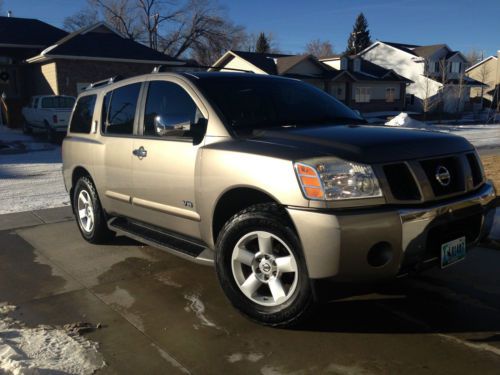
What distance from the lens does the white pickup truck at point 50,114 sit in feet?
56.7

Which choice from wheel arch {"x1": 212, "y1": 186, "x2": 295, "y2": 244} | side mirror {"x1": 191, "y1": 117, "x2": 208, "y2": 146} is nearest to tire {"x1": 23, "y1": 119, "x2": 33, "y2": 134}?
side mirror {"x1": 191, "y1": 117, "x2": 208, "y2": 146}

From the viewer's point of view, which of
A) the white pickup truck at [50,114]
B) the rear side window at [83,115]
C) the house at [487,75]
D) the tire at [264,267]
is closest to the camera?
the tire at [264,267]

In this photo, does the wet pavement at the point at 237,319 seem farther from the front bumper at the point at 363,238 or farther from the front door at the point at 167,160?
the front door at the point at 167,160

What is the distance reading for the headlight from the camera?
2991mm

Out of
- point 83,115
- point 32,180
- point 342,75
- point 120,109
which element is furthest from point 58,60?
point 342,75

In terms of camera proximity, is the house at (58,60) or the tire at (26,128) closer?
the tire at (26,128)

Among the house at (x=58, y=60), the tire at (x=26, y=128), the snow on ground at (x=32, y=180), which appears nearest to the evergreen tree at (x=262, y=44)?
the house at (x=58, y=60)

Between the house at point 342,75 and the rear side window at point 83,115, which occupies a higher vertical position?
the house at point 342,75

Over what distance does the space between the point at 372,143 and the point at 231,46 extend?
4854 centimetres

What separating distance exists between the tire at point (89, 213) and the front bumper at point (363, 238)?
2953 mm

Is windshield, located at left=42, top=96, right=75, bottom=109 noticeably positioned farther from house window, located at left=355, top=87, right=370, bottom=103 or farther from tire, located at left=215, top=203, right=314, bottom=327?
house window, located at left=355, top=87, right=370, bottom=103

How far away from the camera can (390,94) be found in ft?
153

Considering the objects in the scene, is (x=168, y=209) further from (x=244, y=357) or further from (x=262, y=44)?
(x=262, y=44)

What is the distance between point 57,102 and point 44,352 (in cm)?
1698
